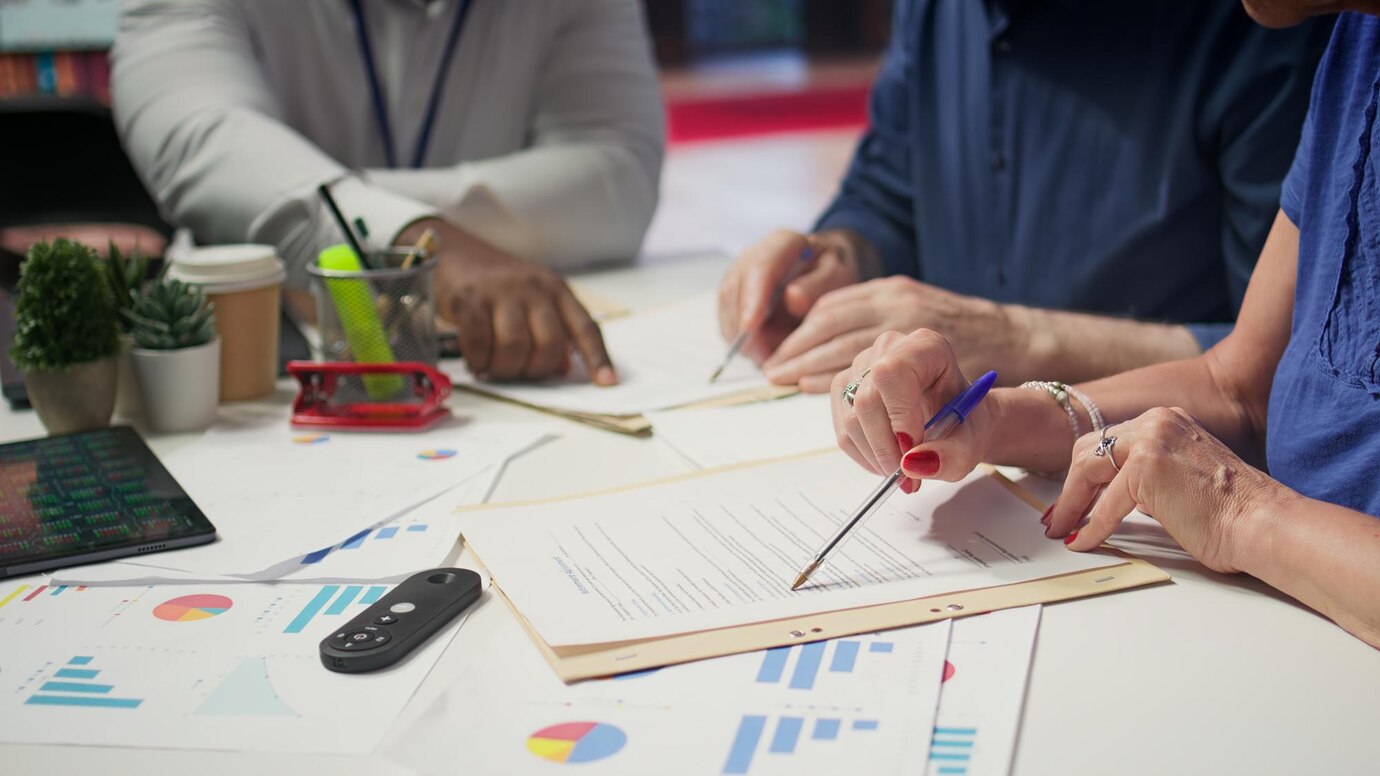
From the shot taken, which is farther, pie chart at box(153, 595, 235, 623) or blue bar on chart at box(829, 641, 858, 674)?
pie chart at box(153, 595, 235, 623)

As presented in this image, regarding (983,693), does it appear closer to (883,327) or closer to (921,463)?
(921,463)

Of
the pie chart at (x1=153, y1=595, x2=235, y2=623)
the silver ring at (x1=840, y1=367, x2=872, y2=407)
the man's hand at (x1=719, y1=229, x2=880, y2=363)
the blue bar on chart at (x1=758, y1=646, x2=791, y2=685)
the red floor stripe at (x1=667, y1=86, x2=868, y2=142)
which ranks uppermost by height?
the silver ring at (x1=840, y1=367, x2=872, y2=407)

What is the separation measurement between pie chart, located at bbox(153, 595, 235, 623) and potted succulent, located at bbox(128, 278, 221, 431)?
41cm

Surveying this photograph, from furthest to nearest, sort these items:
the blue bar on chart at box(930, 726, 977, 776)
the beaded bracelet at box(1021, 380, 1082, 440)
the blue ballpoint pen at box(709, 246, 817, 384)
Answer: the blue ballpoint pen at box(709, 246, 817, 384)
the beaded bracelet at box(1021, 380, 1082, 440)
the blue bar on chart at box(930, 726, 977, 776)

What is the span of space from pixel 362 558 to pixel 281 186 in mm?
833

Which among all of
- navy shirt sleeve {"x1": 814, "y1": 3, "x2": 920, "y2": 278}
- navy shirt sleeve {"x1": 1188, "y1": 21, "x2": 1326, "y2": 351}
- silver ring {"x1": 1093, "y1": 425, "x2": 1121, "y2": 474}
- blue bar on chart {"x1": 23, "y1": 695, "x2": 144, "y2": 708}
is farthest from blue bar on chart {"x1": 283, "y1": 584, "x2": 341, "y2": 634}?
navy shirt sleeve {"x1": 814, "y1": 3, "x2": 920, "y2": 278}

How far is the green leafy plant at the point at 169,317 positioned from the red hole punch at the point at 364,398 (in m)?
0.10

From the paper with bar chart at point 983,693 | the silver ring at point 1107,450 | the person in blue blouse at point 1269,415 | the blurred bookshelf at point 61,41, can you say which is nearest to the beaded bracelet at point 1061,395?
the person in blue blouse at point 1269,415

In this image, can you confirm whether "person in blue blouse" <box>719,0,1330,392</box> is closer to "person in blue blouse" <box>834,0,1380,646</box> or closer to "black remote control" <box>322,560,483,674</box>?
"person in blue blouse" <box>834,0,1380,646</box>

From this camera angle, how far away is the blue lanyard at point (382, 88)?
1.83 meters

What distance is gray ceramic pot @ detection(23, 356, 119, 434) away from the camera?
1.16 m

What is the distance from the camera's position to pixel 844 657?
29.0 inches

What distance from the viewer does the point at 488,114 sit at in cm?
197

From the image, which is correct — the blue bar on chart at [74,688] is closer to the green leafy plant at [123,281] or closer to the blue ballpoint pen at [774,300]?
the green leafy plant at [123,281]
